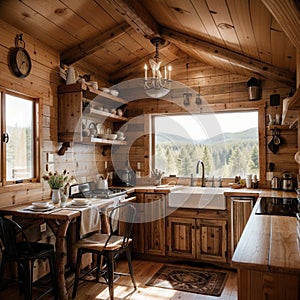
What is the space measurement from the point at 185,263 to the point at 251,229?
2271mm

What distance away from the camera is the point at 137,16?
9.53 ft

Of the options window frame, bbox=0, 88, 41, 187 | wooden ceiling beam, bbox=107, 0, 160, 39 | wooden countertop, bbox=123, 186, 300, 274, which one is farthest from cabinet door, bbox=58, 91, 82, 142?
wooden countertop, bbox=123, 186, 300, 274

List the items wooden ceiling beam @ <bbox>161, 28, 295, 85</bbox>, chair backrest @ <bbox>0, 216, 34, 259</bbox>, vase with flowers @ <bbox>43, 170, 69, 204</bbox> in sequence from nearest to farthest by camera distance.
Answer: chair backrest @ <bbox>0, 216, 34, 259</bbox> < vase with flowers @ <bbox>43, 170, 69, 204</bbox> < wooden ceiling beam @ <bbox>161, 28, 295, 85</bbox>

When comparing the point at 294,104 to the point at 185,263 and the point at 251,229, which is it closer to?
the point at 251,229

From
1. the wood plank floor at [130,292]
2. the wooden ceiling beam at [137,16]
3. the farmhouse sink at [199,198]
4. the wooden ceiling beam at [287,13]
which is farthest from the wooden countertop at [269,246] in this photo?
the wooden ceiling beam at [137,16]

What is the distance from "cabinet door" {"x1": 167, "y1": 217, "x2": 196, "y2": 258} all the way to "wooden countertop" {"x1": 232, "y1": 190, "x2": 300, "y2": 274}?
73.3 inches

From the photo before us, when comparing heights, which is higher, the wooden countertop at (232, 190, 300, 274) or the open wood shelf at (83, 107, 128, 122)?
the open wood shelf at (83, 107, 128, 122)

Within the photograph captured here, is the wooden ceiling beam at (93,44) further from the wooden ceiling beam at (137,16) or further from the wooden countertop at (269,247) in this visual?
the wooden countertop at (269,247)

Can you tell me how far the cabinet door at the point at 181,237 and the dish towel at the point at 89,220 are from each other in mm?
1201

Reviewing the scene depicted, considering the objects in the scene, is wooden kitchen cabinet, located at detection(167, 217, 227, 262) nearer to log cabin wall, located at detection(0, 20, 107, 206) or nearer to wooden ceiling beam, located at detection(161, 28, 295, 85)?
log cabin wall, located at detection(0, 20, 107, 206)

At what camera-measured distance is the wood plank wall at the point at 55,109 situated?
292 cm

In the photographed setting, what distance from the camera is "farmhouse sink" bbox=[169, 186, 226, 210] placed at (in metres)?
3.74

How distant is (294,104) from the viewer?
1899 millimetres

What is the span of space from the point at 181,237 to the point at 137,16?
2.70 metres
